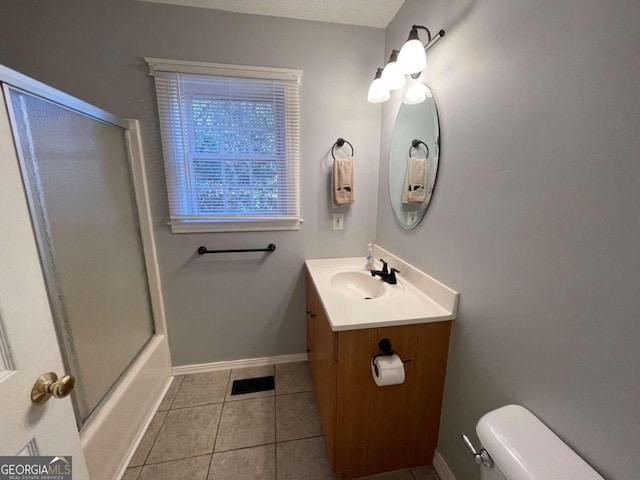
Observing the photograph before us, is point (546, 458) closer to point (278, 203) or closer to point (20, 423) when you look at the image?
point (20, 423)

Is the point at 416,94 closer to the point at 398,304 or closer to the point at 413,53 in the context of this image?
the point at 413,53

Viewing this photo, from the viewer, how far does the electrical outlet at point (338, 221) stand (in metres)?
1.89

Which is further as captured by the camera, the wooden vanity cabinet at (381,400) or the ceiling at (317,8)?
the ceiling at (317,8)

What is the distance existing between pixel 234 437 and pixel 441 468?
111 centimetres

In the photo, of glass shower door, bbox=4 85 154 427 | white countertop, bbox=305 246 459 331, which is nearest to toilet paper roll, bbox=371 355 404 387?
white countertop, bbox=305 246 459 331

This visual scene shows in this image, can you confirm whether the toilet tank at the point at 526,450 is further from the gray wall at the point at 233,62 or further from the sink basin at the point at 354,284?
the gray wall at the point at 233,62

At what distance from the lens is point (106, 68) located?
1477mm

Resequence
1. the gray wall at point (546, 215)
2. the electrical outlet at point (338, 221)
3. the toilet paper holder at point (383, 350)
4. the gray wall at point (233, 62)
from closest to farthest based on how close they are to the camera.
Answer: the gray wall at point (546, 215), the toilet paper holder at point (383, 350), the gray wall at point (233, 62), the electrical outlet at point (338, 221)

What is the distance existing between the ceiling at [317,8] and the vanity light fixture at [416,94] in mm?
538

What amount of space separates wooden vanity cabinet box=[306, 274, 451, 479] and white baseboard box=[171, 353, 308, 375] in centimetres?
87

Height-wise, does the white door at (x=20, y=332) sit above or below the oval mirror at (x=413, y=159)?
below

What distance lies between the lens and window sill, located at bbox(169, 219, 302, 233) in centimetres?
170

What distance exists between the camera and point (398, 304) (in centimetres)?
Result: 120

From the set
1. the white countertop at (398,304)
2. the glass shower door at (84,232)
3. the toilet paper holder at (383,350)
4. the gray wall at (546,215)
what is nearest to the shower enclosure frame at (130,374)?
the glass shower door at (84,232)
